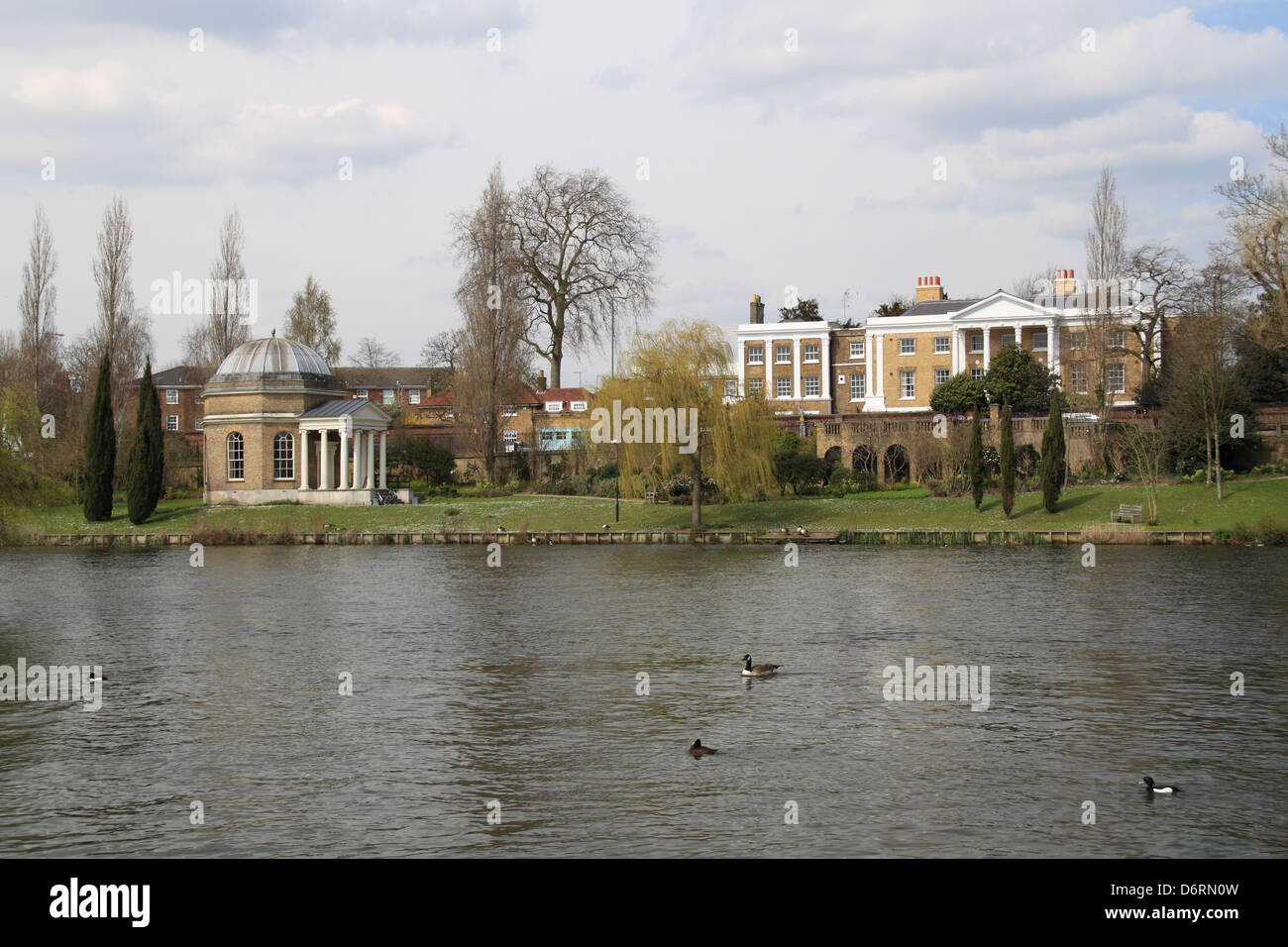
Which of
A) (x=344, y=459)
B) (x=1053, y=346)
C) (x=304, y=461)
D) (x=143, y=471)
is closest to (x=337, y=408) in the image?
(x=344, y=459)

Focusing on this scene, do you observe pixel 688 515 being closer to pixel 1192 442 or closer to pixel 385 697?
pixel 1192 442

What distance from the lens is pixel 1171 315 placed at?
2790 inches

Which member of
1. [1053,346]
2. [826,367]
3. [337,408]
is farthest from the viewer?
[826,367]

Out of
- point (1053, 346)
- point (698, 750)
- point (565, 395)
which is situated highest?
point (1053, 346)

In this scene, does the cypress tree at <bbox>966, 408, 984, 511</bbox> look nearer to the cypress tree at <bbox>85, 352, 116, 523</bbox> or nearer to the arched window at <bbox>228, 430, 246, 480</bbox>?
the arched window at <bbox>228, 430, 246, 480</bbox>

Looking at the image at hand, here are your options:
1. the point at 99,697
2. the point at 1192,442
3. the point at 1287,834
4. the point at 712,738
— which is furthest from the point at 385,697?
the point at 1192,442

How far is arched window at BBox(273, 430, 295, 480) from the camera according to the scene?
63688 mm

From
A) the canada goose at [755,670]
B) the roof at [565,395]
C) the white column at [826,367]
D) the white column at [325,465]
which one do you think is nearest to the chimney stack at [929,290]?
the white column at [826,367]

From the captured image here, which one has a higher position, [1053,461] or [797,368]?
[797,368]

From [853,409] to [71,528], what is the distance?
157ft

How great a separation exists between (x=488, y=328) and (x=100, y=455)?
20142mm

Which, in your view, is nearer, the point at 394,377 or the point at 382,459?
the point at 382,459

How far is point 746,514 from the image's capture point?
172 ft

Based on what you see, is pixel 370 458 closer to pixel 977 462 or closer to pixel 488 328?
pixel 488 328
